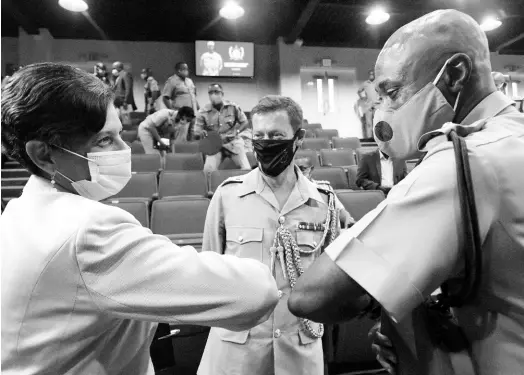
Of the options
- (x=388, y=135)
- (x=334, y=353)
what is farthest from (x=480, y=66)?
(x=334, y=353)

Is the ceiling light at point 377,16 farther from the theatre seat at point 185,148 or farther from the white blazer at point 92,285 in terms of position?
the white blazer at point 92,285

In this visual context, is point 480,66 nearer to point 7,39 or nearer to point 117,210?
point 117,210

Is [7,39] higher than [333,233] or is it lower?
higher

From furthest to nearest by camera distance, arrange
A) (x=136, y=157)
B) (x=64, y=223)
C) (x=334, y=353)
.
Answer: (x=136, y=157) < (x=334, y=353) < (x=64, y=223)

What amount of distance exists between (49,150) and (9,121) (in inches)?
3.5

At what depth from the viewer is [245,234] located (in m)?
1.56

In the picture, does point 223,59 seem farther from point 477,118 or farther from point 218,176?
point 477,118

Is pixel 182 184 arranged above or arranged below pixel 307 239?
above

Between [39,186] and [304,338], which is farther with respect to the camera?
[304,338]

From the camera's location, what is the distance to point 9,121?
77cm

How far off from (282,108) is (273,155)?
0.23 m

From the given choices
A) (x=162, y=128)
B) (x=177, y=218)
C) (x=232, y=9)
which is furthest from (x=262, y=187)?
(x=232, y=9)

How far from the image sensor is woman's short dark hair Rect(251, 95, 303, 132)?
1.73 meters

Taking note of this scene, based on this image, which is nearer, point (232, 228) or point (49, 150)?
point (49, 150)
